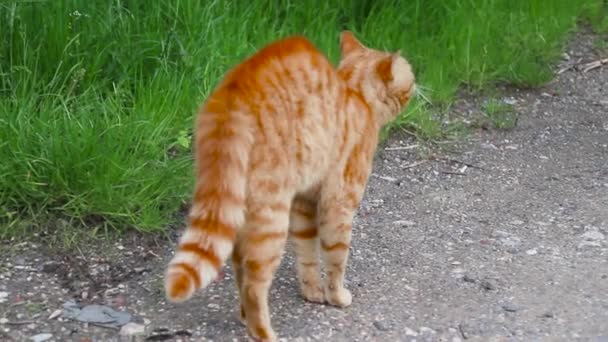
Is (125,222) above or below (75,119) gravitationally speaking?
below

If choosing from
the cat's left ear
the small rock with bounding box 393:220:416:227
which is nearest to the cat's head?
the cat's left ear

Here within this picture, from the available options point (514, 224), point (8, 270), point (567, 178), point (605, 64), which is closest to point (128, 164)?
point (8, 270)

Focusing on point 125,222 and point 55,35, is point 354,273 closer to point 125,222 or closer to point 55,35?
point 125,222

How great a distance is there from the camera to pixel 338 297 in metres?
4.25

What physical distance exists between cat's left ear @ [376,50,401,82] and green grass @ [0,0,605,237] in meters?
1.11

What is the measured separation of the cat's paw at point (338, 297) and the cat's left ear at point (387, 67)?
2.75 feet

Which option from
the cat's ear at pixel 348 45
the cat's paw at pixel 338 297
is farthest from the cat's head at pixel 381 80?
the cat's paw at pixel 338 297

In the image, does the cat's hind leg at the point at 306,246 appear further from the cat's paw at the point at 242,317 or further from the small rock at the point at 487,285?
the small rock at the point at 487,285

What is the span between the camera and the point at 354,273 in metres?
4.59

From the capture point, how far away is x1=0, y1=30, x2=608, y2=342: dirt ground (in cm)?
409

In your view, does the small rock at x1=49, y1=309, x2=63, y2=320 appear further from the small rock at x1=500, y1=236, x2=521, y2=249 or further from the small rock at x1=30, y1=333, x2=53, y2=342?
the small rock at x1=500, y1=236, x2=521, y2=249

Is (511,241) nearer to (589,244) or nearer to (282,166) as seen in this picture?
(589,244)

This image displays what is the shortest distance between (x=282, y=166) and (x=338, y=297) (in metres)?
0.73

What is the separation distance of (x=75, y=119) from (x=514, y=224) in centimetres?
205
